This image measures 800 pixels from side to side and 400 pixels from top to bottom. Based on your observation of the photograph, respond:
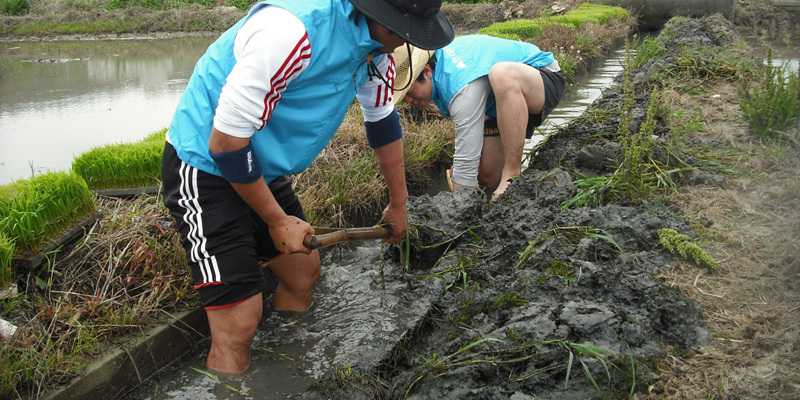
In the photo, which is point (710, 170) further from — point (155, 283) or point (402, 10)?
point (155, 283)

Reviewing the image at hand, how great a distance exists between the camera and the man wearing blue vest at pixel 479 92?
3660mm

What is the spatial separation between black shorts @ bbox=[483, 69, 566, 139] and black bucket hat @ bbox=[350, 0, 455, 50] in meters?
2.10

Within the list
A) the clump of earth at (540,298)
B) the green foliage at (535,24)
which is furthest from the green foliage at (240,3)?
the clump of earth at (540,298)

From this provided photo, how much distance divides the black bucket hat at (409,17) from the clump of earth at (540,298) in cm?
110

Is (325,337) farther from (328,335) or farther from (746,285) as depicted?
(746,285)

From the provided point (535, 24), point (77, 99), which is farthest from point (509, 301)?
point (535, 24)

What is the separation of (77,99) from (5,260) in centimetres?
551

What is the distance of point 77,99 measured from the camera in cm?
698

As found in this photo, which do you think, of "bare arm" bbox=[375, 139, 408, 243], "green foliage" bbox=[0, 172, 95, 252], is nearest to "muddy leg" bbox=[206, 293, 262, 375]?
"bare arm" bbox=[375, 139, 408, 243]

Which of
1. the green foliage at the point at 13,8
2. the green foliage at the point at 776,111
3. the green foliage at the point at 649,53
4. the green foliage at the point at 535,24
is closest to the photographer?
the green foliage at the point at 776,111

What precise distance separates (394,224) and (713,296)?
1.39 meters

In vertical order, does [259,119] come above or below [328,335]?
above

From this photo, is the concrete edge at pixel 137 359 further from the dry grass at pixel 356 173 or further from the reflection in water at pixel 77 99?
the reflection in water at pixel 77 99

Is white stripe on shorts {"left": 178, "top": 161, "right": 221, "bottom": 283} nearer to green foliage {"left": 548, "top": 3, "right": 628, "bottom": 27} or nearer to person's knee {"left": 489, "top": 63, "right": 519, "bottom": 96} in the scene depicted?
person's knee {"left": 489, "top": 63, "right": 519, "bottom": 96}
